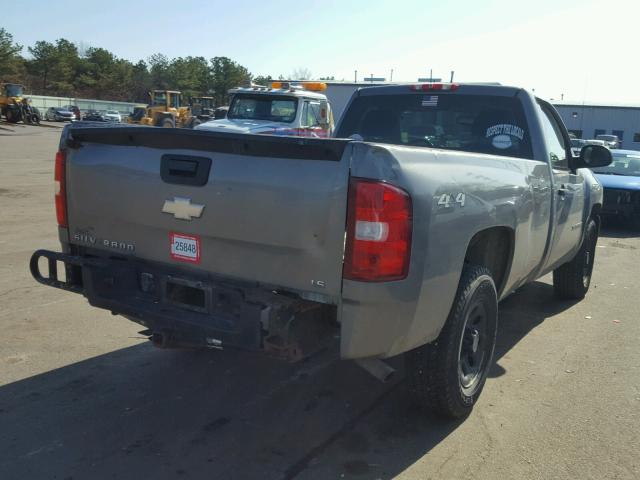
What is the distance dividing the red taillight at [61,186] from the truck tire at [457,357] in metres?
2.26

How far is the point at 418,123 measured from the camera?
5238 millimetres

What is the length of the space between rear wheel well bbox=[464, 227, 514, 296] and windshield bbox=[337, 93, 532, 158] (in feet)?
3.23

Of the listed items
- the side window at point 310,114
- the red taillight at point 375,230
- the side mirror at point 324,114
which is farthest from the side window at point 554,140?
the side mirror at point 324,114

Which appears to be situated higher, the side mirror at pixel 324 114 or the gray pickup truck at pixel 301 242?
the side mirror at pixel 324 114

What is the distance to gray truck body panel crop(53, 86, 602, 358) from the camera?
9.41 feet

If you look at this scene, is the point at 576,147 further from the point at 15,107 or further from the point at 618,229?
the point at 15,107

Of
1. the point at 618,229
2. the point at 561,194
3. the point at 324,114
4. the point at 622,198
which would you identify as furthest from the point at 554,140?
the point at 324,114

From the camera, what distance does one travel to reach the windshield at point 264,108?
603 inches

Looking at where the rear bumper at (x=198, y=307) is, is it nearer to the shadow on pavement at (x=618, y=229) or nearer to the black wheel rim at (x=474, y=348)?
the black wheel rim at (x=474, y=348)

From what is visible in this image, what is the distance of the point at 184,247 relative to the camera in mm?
3348

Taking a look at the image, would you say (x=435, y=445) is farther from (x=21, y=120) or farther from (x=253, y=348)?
(x=21, y=120)

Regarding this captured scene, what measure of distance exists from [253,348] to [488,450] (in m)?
1.49

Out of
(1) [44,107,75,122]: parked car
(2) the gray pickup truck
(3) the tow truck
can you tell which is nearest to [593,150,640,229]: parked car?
(3) the tow truck

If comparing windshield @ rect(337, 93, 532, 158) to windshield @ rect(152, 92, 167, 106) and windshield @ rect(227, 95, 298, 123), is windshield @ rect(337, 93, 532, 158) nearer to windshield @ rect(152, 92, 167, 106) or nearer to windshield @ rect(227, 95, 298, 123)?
windshield @ rect(227, 95, 298, 123)
